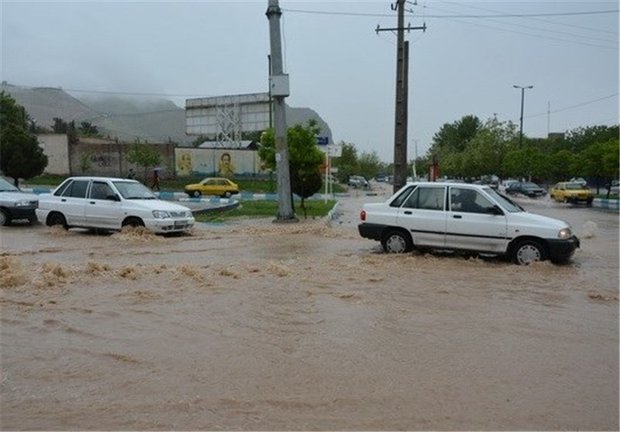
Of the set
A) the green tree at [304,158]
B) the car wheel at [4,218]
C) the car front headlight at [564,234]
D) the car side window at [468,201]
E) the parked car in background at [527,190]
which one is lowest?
the parked car in background at [527,190]

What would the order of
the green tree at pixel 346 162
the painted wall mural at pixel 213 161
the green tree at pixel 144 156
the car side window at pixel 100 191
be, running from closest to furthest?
the car side window at pixel 100 191 → the green tree at pixel 144 156 → the painted wall mural at pixel 213 161 → the green tree at pixel 346 162

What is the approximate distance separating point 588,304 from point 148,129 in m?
127

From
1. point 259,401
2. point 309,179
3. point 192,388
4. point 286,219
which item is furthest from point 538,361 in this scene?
point 309,179

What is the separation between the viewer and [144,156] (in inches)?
1843

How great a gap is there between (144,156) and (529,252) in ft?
134

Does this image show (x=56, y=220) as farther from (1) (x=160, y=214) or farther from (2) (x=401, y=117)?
(2) (x=401, y=117)

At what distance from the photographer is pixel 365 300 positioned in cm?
765

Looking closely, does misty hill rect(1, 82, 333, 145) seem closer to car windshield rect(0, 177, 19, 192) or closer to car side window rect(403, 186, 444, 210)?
car windshield rect(0, 177, 19, 192)

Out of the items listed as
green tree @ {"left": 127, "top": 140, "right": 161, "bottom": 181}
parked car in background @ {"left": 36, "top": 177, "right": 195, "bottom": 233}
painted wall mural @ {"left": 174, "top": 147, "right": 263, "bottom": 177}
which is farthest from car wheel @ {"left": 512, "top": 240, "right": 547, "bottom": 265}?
painted wall mural @ {"left": 174, "top": 147, "right": 263, "bottom": 177}

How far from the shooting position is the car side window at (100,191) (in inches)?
569

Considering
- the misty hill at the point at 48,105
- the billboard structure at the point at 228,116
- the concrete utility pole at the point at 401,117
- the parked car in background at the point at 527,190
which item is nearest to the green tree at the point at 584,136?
the parked car in background at the point at 527,190

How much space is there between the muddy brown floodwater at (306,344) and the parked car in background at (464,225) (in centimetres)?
44

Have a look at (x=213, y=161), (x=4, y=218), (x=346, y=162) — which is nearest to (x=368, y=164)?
(x=346, y=162)

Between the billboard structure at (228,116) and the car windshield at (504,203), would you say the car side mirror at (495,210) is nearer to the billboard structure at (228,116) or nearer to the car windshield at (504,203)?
the car windshield at (504,203)
